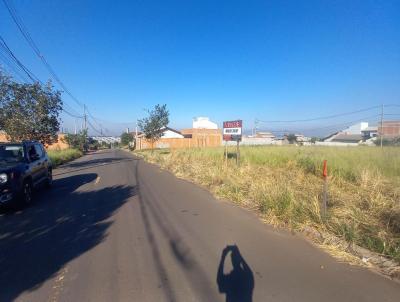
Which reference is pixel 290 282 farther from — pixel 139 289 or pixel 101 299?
pixel 101 299

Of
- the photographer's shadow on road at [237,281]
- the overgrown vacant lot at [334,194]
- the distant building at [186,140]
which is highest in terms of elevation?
the distant building at [186,140]

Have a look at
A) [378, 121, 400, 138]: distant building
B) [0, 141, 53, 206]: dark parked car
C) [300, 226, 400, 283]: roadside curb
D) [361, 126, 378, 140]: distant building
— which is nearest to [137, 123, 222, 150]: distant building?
[378, 121, 400, 138]: distant building

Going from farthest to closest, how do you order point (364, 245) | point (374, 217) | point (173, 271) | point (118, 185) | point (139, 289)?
point (118, 185) → point (374, 217) → point (364, 245) → point (173, 271) → point (139, 289)

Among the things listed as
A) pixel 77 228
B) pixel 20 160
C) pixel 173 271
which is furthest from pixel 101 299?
pixel 20 160

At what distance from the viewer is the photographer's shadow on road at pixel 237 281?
342cm

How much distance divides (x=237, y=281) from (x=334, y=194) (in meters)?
4.98

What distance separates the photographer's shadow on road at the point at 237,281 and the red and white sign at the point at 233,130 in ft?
32.0

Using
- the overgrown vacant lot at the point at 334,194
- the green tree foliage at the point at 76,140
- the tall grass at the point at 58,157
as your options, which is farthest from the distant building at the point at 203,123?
the overgrown vacant lot at the point at 334,194

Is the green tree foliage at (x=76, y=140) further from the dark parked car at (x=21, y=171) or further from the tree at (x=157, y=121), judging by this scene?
the dark parked car at (x=21, y=171)

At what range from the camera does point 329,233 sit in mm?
5340

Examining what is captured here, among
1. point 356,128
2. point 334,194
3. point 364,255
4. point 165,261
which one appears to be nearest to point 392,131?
point 334,194

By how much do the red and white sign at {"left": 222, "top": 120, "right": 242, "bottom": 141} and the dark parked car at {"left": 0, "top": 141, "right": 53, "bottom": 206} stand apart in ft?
27.8

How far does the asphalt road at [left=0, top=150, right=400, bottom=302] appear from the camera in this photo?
348cm

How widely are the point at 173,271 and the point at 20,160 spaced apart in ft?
23.2
